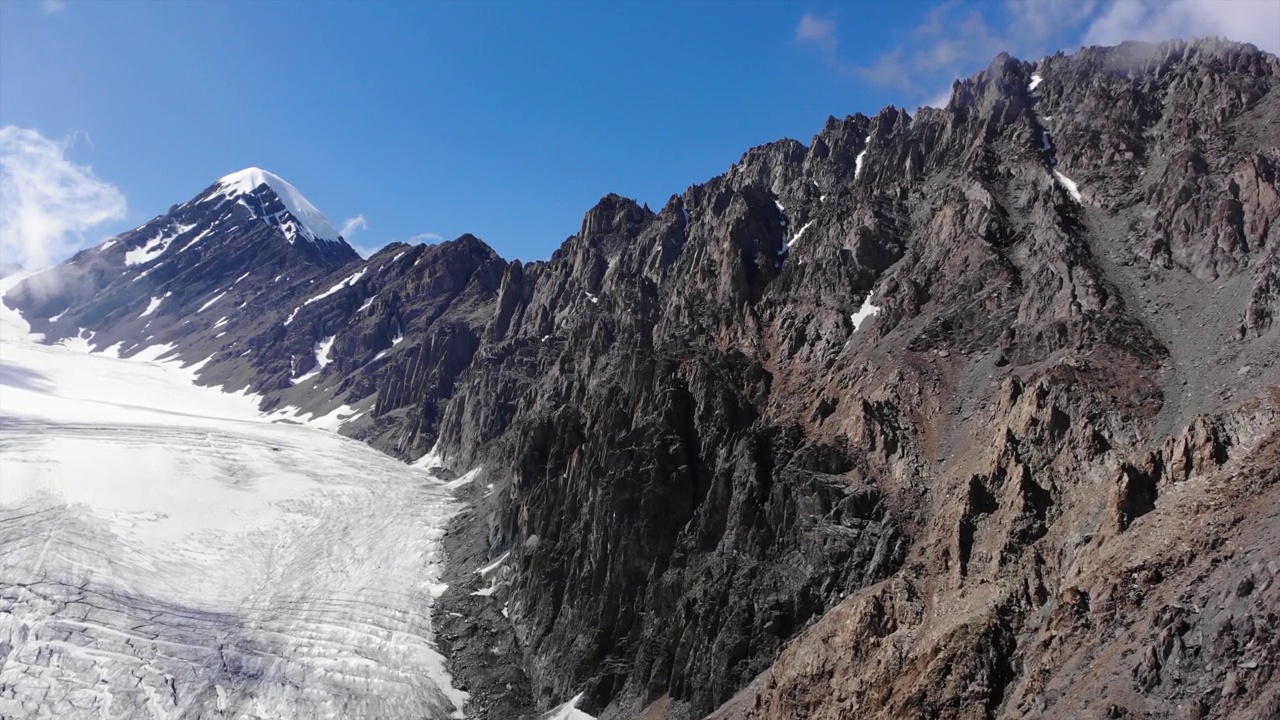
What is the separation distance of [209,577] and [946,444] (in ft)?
222

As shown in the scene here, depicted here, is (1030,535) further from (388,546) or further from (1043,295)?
(388,546)

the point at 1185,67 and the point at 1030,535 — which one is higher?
the point at 1185,67

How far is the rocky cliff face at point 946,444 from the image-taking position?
116 ft

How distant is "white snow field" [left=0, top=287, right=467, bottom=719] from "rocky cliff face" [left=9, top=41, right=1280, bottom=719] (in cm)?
718

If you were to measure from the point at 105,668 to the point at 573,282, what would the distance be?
298 ft

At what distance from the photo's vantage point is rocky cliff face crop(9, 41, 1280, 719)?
35.4 m

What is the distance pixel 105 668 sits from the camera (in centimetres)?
6375

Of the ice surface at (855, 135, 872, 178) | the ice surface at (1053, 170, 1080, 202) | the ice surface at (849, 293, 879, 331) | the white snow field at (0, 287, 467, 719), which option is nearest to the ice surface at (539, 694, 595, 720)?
the white snow field at (0, 287, 467, 719)

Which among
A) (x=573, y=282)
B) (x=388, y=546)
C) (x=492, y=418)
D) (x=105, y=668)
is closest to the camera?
(x=105, y=668)

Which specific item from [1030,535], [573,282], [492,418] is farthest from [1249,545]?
[573,282]

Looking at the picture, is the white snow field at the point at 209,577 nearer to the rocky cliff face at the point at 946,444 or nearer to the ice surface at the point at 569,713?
the rocky cliff face at the point at 946,444

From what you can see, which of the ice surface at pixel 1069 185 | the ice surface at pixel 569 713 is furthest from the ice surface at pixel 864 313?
the ice surface at pixel 569 713

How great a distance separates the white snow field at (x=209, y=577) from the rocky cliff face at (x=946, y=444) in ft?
23.6

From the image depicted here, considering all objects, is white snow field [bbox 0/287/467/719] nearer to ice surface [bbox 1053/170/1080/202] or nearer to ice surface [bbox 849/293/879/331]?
ice surface [bbox 849/293/879/331]
